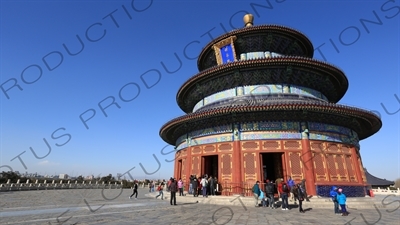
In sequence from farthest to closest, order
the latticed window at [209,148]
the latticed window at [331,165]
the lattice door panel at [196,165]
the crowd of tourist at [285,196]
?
the lattice door panel at [196,165], the latticed window at [209,148], the latticed window at [331,165], the crowd of tourist at [285,196]

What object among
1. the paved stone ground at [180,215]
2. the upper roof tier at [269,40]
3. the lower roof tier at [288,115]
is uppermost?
the upper roof tier at [269,40]

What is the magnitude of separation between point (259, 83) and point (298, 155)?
6.55 metres

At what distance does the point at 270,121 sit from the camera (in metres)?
15.9

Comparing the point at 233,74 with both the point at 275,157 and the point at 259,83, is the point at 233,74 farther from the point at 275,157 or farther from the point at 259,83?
the point at 275,157

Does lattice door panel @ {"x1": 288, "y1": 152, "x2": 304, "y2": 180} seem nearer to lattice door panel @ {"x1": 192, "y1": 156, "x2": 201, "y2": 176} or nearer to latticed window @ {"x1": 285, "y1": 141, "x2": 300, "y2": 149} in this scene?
latticed window @ {"x1": 285, "y1": 141, "x2": 300, "y2": 149}

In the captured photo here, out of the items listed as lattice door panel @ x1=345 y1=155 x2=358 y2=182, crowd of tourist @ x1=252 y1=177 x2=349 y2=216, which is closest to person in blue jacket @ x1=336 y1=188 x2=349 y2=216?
crowd of tourist @ x1=252 y1=177 x2=349 y2=216

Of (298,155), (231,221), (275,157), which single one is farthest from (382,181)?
(231,221)

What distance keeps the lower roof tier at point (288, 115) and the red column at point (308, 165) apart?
1.64m

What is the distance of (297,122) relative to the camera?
15.7 meters

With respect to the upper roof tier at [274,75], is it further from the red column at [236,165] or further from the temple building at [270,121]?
the red column at [236,165]

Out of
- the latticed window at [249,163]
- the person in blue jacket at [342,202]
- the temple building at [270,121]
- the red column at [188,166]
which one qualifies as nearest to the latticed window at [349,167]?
the temple building at [270,121]

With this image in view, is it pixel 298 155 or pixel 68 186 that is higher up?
pixel 298 155

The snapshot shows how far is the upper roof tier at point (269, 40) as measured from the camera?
20938 mm

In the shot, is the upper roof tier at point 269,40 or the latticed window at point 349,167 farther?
the upper roof tier at point 269,40
